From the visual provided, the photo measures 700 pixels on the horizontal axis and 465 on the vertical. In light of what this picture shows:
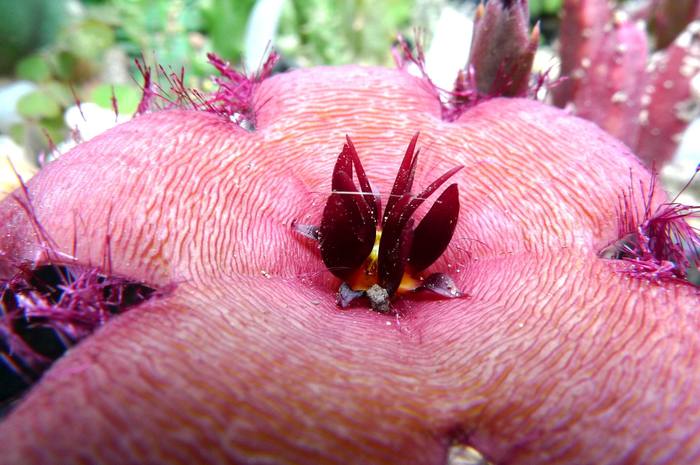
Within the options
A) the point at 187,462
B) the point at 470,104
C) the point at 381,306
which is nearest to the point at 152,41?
the point at 470,104

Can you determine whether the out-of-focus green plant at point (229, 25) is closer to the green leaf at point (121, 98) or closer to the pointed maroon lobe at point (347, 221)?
the green leaf at point (121, 98)

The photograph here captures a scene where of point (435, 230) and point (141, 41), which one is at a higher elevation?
point (141, 41)

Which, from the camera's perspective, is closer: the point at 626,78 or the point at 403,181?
the point at 403,181

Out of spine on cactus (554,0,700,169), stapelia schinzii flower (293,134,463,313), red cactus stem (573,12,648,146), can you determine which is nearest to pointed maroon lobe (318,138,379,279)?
stapelia schinzii flower (293,134,463,313)

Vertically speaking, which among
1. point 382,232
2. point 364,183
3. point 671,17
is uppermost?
point 671,17

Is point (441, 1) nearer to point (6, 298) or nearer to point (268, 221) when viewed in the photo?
point (268, 221)

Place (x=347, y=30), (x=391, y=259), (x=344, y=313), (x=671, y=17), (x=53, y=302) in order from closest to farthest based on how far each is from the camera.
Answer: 1. (x=53, y=302)
2. (x=344, y=313)
3. (x=391, y=259)
4. (x=671, y=17)
5. (x=347, y=30)

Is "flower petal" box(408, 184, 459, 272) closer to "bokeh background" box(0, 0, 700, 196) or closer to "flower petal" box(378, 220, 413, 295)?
"flower petal" box(378, 220, 413, 295)

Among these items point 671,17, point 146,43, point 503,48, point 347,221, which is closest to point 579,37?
point 671,17

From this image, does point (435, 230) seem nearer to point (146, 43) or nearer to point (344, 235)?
point (344, 235)
